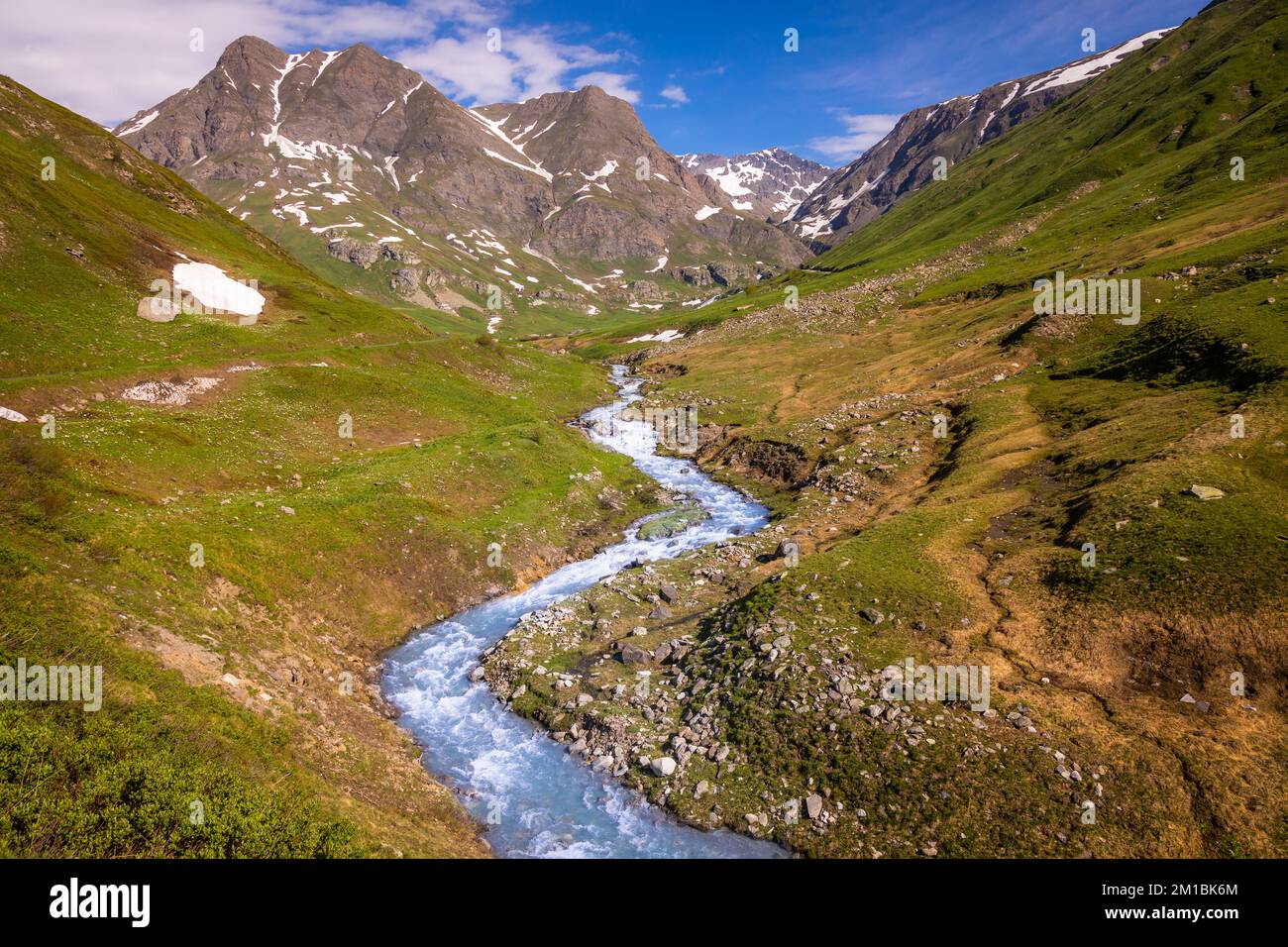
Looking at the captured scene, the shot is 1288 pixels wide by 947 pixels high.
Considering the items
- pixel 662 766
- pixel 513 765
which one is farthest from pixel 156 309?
pixel 662 766

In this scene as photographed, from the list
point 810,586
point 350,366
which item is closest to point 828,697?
point 810,586

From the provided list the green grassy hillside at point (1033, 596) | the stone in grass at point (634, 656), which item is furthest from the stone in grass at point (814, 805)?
the stone in grass at point (634, 656)

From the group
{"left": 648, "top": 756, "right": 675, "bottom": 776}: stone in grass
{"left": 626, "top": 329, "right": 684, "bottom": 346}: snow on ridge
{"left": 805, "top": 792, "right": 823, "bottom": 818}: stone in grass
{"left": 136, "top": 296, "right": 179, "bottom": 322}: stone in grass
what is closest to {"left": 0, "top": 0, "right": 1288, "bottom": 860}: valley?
{"left": 805, "top": 792, "right": 823, "bottom": 818}: stone in grass

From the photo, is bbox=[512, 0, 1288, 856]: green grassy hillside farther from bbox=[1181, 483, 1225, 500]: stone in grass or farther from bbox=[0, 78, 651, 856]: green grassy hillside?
bbox=[0, 78, 651, 856]: green grassy hillside

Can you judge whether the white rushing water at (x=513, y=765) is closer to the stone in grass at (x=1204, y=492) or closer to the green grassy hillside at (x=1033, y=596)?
the green grassy hillside at (x=1033, y=596)

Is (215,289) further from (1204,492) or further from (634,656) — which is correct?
(1204,492)
